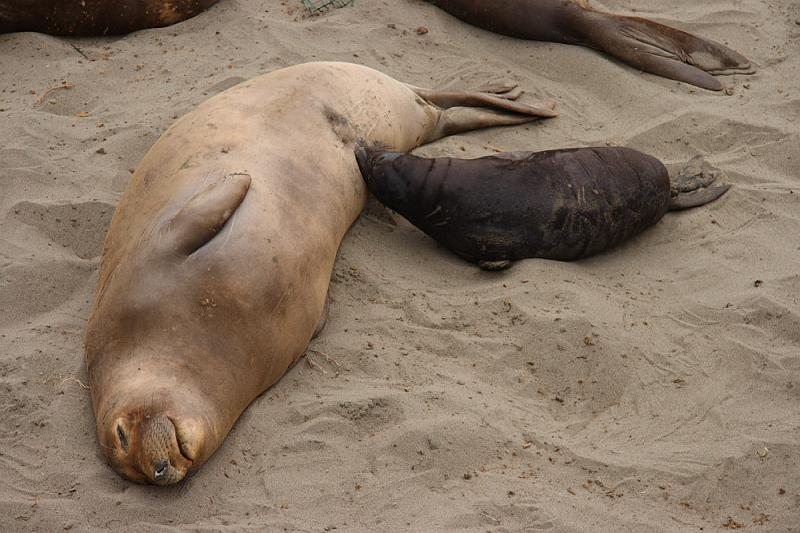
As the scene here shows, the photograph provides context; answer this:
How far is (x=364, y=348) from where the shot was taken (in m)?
4.35

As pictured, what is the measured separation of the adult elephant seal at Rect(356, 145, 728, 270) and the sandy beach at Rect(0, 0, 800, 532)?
128 millimetres

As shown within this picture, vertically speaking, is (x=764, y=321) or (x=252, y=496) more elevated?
(x=764, y=321)

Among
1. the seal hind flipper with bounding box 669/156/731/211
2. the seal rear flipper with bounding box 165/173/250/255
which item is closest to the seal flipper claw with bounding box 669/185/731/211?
the seal hind flipper with bounding box 669/156/731/211

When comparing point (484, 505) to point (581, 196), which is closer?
point (484, 505)

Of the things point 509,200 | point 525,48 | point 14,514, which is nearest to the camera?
point 14,514

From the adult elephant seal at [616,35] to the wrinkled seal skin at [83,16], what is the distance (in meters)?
2.05

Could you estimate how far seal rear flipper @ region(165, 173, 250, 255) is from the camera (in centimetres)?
395

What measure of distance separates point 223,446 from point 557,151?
2460 millimetres

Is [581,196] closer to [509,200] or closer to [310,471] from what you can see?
[509,200]

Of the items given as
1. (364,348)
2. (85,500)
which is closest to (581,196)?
(364,348)

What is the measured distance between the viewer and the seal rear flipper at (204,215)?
395cm

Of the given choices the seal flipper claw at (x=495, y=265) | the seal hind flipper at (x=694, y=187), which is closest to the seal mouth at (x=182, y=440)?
the seal flipper claw at (x=495, y=265)

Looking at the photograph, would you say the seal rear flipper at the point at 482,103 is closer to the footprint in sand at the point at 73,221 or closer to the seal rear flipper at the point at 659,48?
the seal rear flipper at the point at 659,48

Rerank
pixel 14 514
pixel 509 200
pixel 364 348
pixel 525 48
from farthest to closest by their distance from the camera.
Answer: pixel 525 48 < pixel 509 200 < pixel 364 348 < pixel 14 514
